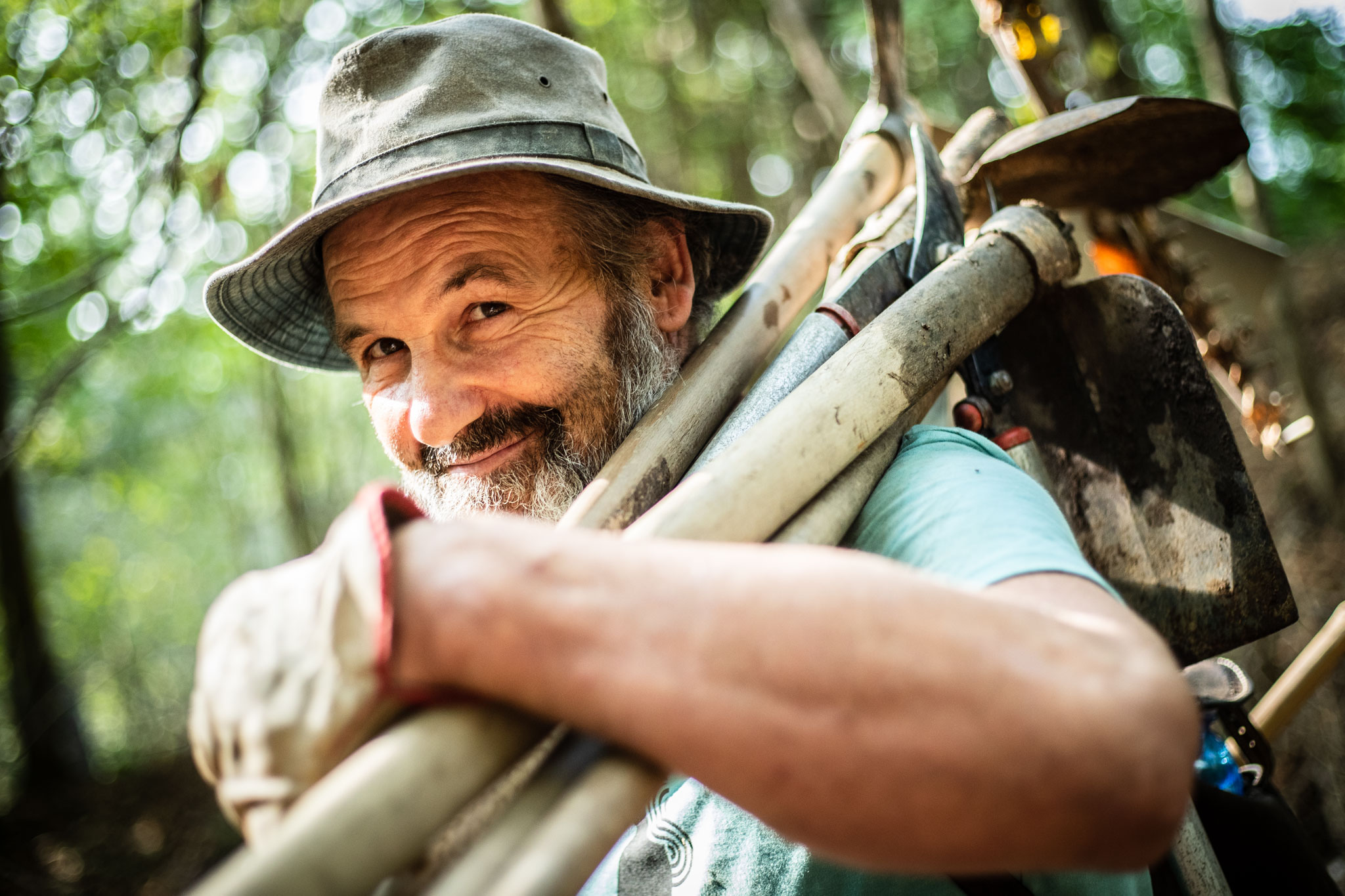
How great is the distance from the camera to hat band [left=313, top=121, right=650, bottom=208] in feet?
4.65

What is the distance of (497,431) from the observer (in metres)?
1.48

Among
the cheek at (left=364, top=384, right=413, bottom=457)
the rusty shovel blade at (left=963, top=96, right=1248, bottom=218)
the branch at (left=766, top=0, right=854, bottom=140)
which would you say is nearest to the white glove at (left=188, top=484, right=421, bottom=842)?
the cheek at (left=364, top=384, right=413, bottom=457)

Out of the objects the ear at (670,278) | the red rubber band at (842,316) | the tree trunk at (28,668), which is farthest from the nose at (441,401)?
the tree trunk at (28,668)

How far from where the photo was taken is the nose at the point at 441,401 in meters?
1.45

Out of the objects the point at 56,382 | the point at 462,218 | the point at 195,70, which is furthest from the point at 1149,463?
the point at 56,382

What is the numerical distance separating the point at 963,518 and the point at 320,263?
1.54 m

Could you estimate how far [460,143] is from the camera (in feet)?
4.66

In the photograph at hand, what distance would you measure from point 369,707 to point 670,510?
352 mm

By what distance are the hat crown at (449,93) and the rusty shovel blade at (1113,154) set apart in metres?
0.81

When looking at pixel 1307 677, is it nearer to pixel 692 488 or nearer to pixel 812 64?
pixel 692 488

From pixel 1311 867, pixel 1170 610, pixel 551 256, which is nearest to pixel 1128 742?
pixel 1170 610

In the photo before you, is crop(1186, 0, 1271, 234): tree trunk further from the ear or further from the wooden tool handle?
the ear

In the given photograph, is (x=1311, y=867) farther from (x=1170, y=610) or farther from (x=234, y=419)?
(x=234, y=419)

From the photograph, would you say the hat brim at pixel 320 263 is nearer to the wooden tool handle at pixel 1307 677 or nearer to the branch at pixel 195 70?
the branch at pixel 195 70
